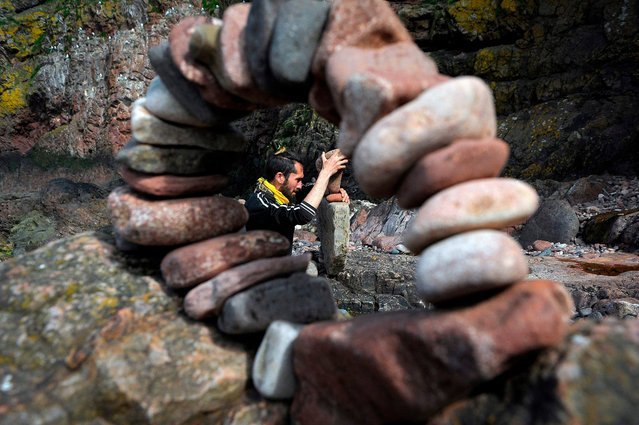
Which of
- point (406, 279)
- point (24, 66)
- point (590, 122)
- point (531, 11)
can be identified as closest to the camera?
point (406, 279)

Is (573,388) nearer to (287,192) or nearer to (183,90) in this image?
(183,90)

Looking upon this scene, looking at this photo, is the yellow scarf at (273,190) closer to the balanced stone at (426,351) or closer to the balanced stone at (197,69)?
the balanced stone at (197,69)

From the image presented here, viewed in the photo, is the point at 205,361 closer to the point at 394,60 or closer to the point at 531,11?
the point at 394,60

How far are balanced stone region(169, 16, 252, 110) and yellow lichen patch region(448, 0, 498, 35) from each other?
11480mm

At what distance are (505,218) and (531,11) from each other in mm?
12614

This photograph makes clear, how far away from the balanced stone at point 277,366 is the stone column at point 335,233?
492 centimetres

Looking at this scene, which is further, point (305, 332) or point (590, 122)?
point (590, 122)

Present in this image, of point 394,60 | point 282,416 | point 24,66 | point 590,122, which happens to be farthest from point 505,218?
point 24,66

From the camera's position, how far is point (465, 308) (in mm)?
1583

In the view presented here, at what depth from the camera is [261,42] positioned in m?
2.11

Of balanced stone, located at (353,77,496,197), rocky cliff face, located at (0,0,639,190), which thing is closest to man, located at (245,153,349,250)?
balanced stone, located at (353,77,496,197)

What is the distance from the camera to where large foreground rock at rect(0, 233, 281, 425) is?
6.32 ft

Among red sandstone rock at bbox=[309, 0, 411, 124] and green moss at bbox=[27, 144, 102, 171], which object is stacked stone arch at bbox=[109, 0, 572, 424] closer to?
red sandstone rock at bbox=[309, 0, 411, 124]

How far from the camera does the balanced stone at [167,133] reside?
8.27 ft
